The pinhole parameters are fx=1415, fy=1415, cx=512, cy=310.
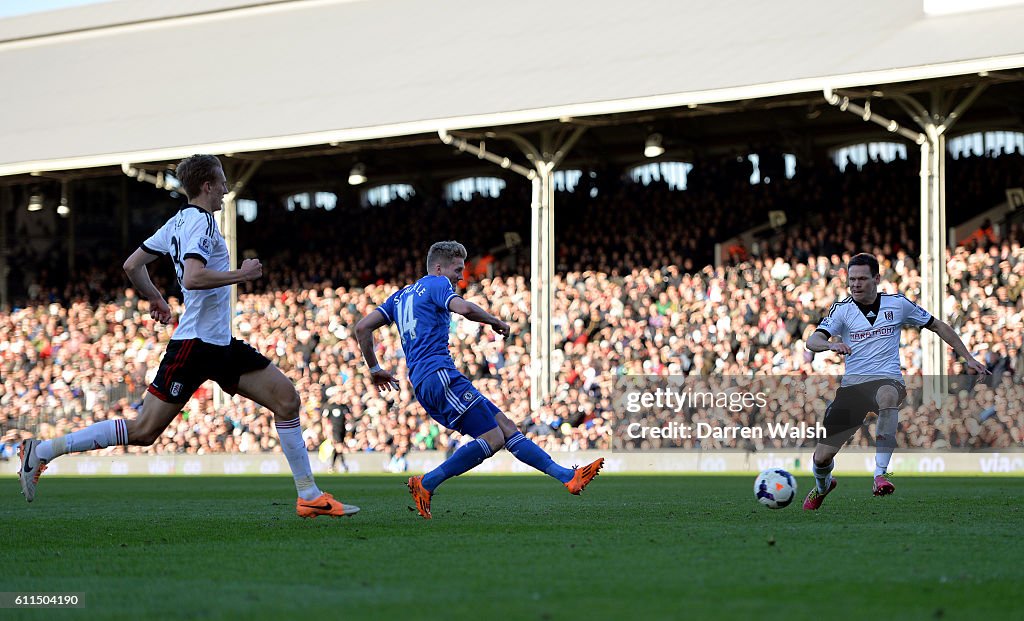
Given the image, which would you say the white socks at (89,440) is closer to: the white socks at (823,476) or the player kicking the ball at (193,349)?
the player kicking the ball at (193,349)

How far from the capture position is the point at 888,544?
23.5 ft

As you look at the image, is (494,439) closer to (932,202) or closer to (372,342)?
(372,342)

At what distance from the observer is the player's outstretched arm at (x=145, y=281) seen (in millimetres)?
8766

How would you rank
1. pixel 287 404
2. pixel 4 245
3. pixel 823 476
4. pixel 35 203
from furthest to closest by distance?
pixel 4 245 < pixel 35 203 < pixel 823 476 < pixel 287 404

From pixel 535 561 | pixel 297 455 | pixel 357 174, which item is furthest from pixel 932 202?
pixel 535 561

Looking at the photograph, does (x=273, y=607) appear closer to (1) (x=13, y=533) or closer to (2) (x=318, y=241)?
(1) (x=13, y=533)

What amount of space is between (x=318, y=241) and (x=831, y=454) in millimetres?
25117

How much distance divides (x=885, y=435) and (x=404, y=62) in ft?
65.2

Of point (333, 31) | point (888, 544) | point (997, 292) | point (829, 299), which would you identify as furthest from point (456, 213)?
point (888, 544)

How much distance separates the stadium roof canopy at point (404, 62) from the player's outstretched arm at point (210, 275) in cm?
1577

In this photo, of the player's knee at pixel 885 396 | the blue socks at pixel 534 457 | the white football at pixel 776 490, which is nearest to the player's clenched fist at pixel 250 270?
the blue socks at pixel 534 457

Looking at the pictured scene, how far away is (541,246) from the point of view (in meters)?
26.7

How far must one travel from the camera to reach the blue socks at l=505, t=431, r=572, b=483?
9.55 metres

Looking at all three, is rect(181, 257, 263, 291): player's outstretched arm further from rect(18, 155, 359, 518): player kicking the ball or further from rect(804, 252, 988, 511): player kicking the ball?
rect(804, 252, 988, 511): player kicking the ball
